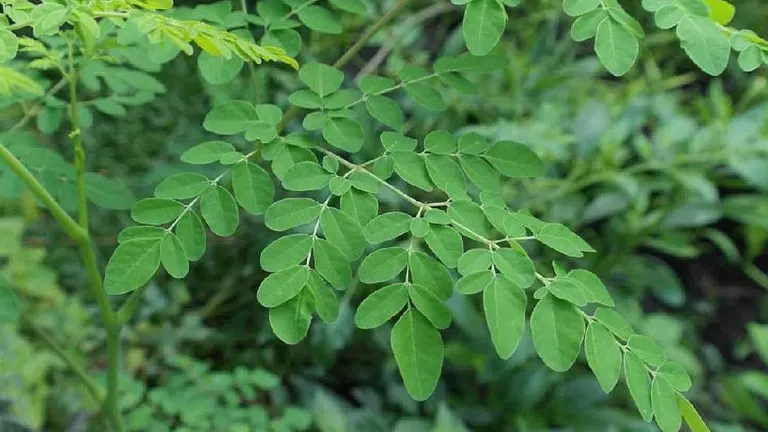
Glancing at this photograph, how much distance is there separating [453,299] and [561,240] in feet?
3.18

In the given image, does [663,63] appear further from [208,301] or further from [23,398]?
[23,398]

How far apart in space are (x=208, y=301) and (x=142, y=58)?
0.88m

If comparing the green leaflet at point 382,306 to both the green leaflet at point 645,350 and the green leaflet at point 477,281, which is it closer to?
the green leaflet at point 477,281

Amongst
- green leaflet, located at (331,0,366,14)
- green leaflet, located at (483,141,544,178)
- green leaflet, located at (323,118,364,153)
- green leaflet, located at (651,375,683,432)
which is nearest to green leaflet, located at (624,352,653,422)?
green leaflet, located at (651,375,683,432)

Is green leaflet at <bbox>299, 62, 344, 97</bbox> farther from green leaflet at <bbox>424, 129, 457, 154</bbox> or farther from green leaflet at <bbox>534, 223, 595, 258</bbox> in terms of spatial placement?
green leaflet at <bbox>534, 223, 595, 258</bbox>

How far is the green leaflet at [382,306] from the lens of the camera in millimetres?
682

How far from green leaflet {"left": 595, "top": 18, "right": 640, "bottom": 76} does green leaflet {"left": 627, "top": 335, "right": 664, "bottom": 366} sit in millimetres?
223

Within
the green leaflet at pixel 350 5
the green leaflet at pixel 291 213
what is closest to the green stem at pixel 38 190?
Result: the green leaflet at pixel 291 213

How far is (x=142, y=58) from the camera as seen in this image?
1006mm

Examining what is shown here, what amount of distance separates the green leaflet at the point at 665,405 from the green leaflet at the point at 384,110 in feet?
1.16

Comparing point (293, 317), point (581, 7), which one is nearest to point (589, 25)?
point (581, 7)

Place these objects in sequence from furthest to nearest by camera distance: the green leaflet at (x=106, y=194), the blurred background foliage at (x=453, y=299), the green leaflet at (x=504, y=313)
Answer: the blurred background foliage at (x=453, y=299)
the green leaflet at (x=106, y=194)
the green leaflet at (x=504, y=313)

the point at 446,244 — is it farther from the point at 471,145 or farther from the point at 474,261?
the point at 471,145

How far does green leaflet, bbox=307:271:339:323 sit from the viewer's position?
0.69 meters
